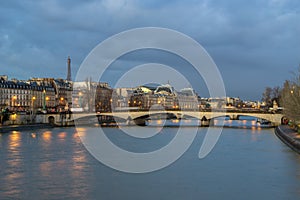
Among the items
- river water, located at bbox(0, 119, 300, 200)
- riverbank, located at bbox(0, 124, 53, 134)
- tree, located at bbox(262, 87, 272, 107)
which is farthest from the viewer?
tree, located at bbox(262, 87, 272, 107)

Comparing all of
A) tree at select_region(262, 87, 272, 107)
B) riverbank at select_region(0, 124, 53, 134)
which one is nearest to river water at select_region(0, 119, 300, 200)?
riverbank at select_region(0, 124, 53, 134)

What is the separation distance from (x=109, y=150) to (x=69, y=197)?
43.6 ft

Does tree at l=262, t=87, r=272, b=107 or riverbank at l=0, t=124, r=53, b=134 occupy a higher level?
tree at l=262, t=87, r=272, b=107

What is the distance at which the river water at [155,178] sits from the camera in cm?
1388

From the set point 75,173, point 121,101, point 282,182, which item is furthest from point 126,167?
point 121,101

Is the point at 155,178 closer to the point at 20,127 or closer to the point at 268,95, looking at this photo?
the point at 20,127

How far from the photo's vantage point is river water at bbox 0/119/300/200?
13.9 m

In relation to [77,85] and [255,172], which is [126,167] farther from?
[77,85]

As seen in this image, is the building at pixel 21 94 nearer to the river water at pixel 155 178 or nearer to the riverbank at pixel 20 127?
the riverbank at pixel 20 127

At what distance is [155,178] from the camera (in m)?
16.8

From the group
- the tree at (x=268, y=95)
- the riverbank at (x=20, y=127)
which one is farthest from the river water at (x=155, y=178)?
the tree at (x=268, y=95)

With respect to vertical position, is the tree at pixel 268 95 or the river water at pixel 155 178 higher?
the tree at pixel 268 95

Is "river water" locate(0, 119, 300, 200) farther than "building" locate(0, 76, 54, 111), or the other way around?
"building" locate(0, 76, 54, 111)

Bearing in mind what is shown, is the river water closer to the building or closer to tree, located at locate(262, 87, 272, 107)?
the building
